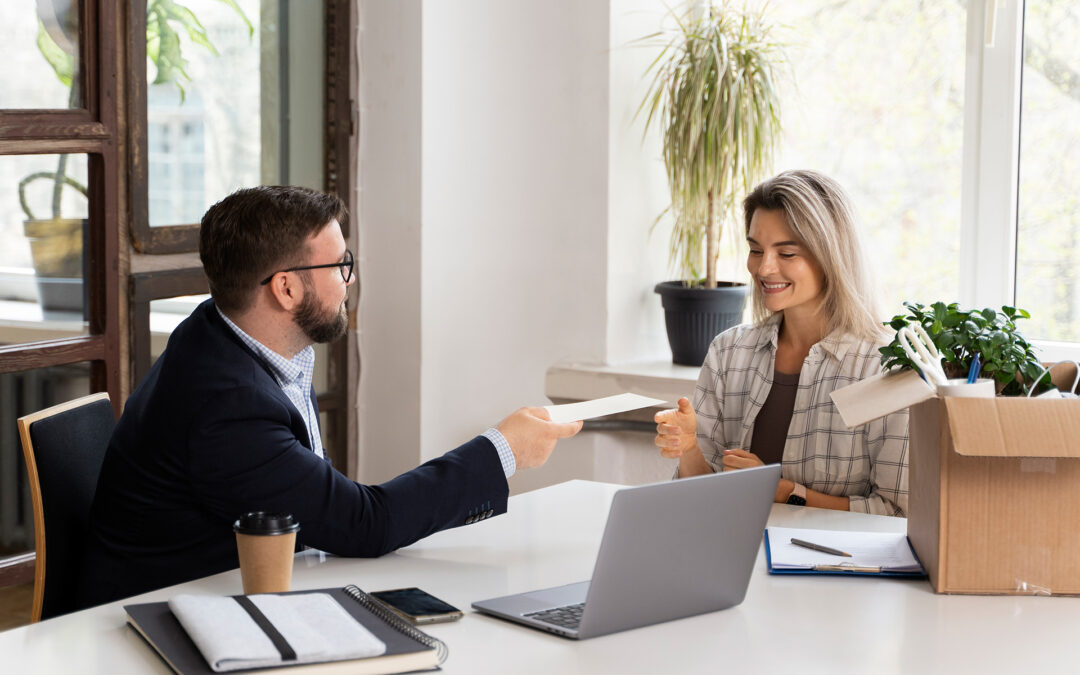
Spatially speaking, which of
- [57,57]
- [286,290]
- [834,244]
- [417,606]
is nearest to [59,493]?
[286,290]

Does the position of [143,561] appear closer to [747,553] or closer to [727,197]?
[747,553]

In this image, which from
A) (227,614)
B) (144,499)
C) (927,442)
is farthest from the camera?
(144,499)

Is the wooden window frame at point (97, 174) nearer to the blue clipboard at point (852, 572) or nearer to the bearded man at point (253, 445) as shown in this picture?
the bearded man at point (253, 445)

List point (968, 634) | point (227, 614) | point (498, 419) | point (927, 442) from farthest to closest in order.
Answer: point (498, 419)
point (927, 442)
point (968, 634)
point (227, 614)

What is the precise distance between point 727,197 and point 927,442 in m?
1.79

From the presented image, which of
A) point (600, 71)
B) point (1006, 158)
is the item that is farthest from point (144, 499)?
point (1006, 158)

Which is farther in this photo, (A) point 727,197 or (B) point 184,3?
(A) point 727,197

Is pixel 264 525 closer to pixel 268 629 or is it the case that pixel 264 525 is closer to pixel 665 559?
pixel 268 629

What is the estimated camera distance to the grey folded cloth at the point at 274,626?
1.21 metres

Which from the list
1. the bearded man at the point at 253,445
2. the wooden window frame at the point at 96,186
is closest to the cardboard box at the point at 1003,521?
the bearded man at the point at 253,445

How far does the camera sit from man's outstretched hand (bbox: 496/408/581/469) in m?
1.85

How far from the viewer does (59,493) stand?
6.02 feet

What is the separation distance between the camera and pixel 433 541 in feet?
5.92

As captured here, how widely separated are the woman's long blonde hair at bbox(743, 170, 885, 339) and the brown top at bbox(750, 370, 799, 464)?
14 centimetres
